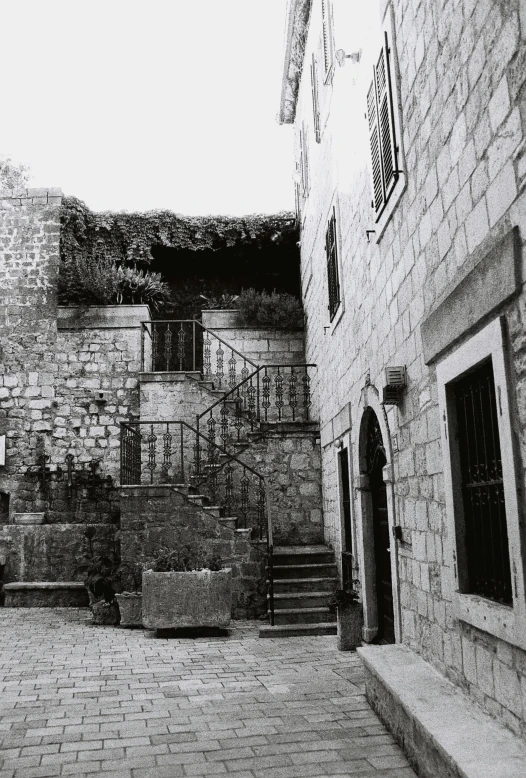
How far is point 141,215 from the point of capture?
42.1 ft

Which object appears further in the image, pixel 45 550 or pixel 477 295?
pixel 45 550

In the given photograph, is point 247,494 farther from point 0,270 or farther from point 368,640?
point 0,270

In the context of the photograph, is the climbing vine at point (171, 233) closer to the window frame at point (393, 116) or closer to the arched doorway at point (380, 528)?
the arched doorway at point (380, 528)

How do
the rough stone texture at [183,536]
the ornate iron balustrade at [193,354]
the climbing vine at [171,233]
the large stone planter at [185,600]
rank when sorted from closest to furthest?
the large stone planter at [185,600] < the rough stone texture at [183,536] < the ornate iron balustrade at [193,354] < the climbing vine at [171,233]

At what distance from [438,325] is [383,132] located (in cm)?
217

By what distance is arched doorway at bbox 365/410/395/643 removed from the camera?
600 centimetres

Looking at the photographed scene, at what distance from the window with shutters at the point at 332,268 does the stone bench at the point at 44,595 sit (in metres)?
5.39

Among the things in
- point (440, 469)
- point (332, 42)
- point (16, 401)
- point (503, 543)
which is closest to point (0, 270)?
point (16, 401)

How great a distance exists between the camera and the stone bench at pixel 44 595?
9516 millimetres

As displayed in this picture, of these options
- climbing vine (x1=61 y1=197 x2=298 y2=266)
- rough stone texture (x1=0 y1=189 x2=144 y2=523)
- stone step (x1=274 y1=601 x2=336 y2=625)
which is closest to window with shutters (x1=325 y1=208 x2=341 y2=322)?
stone step (x1=274 y1=601 x2=336 y2=625)

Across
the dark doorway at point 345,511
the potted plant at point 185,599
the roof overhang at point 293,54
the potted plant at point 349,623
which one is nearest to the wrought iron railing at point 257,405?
the dark doorway at point 345,511

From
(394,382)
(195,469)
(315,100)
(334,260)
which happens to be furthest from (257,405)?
(394,382)

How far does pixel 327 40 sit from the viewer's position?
8.33 m

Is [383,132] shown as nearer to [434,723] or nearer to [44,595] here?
[434,723]
